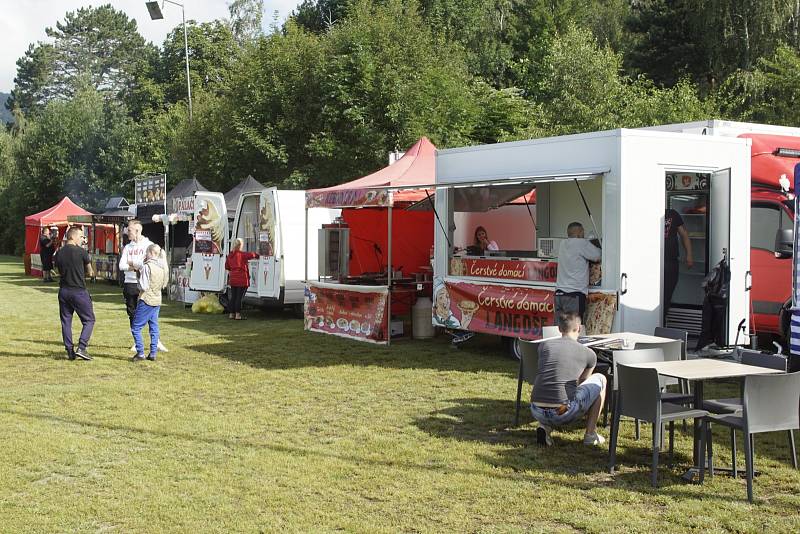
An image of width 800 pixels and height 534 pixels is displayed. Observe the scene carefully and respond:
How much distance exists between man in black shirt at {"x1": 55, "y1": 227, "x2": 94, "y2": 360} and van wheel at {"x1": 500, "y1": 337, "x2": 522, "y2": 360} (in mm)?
5557

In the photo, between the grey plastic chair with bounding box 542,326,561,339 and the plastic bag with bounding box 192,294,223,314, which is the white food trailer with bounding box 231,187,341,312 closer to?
the plastic bag with bounding box 192,294,223,314

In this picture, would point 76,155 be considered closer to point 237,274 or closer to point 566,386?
point 237,274

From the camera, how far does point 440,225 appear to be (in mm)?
12273

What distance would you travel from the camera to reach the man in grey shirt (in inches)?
270

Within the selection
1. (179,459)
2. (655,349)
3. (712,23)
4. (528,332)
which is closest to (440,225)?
(528,332)

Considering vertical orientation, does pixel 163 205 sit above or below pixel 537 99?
below

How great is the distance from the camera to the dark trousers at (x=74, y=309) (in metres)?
11.4

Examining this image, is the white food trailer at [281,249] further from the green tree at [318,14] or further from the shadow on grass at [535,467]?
the green tree at [318,14]

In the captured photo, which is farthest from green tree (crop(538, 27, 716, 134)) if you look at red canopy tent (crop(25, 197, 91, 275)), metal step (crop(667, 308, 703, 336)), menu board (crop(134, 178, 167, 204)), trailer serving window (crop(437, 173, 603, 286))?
red canopy tent (crop(25, 197, 91, 275))

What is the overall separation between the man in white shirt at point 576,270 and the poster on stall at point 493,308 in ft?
1.63

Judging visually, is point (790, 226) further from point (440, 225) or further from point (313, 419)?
point (313, 419)

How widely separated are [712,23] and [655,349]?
25.2m

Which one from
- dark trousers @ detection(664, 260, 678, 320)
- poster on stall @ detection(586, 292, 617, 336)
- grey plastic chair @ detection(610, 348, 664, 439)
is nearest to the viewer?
grey plastic chair @ detection(610, 348, 664, 439)

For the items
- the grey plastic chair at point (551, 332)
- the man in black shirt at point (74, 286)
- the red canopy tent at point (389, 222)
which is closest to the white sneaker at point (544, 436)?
the grey plastic chair at point (551, 332)
